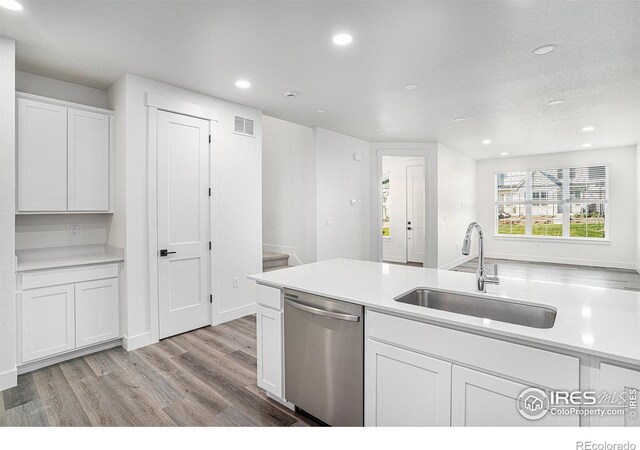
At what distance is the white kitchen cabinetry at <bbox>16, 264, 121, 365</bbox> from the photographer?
270cm

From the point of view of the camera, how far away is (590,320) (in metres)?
1.39

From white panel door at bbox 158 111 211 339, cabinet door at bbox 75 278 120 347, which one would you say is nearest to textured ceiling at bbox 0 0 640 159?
white panel door at bbox 158 111 211 339

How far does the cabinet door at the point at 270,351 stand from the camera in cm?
213

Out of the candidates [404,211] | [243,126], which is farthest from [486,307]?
[404,211]

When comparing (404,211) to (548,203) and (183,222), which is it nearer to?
(548,203)

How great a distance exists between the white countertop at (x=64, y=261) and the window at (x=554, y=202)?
9.08 metres

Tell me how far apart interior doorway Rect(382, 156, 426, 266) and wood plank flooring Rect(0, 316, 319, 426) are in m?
5.82

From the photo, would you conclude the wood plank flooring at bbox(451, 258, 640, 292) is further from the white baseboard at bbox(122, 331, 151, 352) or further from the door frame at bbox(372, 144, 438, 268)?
the white baseboard at bbox(122, 331, 151, 352)

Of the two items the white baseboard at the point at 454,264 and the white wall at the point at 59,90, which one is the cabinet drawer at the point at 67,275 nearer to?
the white wall at the point at 59,90

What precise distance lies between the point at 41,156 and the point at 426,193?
6.01m

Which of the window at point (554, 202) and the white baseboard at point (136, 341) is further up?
the window at point (554, 202)

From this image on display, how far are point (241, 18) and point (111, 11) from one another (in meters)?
0.85

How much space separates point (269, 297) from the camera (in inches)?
85.7

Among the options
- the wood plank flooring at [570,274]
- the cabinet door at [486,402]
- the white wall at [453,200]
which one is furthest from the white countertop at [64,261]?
the wood plank flooring at [570,274]
